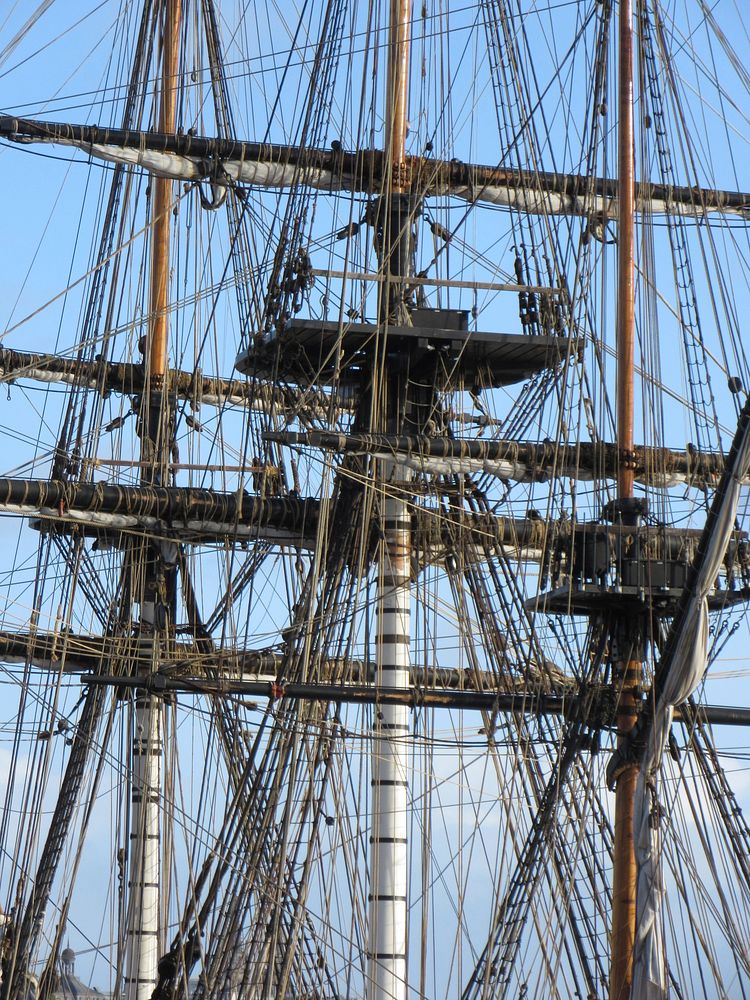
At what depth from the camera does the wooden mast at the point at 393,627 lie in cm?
2978

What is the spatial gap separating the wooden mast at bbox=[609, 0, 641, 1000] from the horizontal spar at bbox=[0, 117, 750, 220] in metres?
5.64

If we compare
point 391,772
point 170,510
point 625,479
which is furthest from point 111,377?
point 625,479

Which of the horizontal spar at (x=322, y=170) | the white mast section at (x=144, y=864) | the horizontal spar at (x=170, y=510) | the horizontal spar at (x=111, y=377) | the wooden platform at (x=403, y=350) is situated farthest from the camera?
the horizontal spar at (x=111, y=377)

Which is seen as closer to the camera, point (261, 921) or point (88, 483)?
point (261, 921)

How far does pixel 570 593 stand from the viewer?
25.3 m

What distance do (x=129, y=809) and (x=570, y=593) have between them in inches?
552

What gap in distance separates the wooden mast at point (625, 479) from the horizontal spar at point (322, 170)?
222 inches

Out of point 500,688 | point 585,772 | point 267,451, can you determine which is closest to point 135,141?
point 267,451

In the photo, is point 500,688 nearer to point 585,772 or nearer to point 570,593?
point 585,772

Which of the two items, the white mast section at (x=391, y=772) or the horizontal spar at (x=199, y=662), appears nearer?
the white mast section at (x=391, y=772)

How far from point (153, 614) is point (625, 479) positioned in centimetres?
1350

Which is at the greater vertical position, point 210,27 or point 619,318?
point 210,27

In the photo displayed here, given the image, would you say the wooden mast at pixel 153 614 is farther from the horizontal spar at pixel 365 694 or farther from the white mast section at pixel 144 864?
the horizontal spar at pixel 365 694

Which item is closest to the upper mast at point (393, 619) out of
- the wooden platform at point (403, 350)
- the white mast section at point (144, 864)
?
the wooden platform at point (403, 350)
